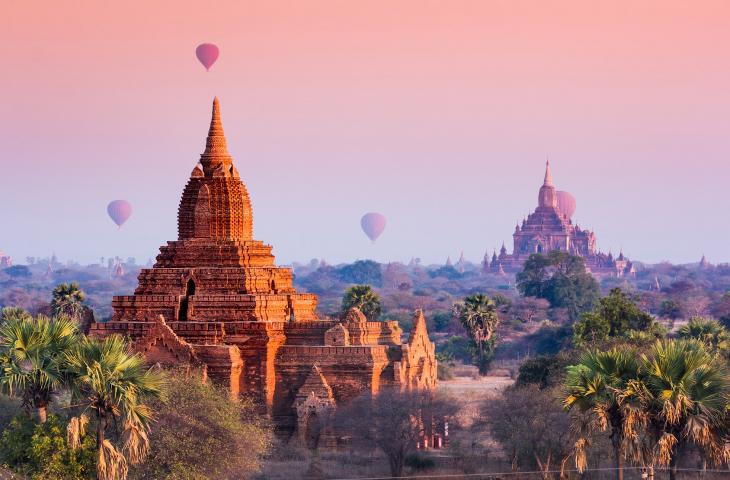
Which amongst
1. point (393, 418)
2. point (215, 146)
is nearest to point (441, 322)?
point (215, 146)

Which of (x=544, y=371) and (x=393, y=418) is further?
(x=544, y=371)

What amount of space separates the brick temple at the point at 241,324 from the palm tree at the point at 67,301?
24722mm

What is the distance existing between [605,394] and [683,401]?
6.47 ft

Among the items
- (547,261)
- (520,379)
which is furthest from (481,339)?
(547,261)

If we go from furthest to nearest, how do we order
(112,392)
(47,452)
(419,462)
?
1. (419,462)
2. (47,452)
3. (112,392)

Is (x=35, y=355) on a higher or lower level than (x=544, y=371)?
higher

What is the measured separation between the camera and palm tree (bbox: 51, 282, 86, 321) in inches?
3352

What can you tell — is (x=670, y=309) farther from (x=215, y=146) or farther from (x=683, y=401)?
(x=683, y=401)

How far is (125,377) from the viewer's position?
40875 millimetres

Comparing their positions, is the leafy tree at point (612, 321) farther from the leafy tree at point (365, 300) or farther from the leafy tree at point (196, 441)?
the leafy tree at point (196, 441)

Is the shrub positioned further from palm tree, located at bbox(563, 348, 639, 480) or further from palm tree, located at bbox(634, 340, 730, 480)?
palm tree, located at bbox(634, 340, 730, 480)

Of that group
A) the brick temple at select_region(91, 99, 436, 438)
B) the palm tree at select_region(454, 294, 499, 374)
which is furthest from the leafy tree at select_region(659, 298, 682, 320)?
the brick temple at select_region(91, 99, 436, 438)

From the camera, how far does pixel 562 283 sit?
153 meters

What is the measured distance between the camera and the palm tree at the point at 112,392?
40.5 meters
